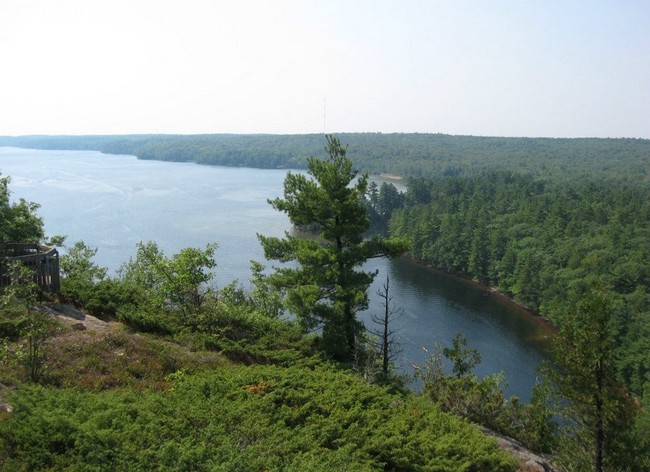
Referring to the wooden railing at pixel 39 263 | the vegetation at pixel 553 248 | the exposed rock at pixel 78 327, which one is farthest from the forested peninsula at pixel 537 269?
the wooden railing at pixel 39 263

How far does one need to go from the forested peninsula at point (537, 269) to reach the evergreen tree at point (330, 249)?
0.93 meters

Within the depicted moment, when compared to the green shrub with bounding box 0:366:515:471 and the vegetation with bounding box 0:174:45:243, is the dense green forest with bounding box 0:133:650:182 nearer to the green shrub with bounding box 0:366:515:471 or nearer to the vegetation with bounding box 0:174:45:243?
the vegetation with bounding box 0:174:45:243

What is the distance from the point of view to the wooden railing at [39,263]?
1199 cm

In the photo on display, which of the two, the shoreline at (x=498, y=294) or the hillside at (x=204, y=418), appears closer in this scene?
the hillside at (x=204, y=418)

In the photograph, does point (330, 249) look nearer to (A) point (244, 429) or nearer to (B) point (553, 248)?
(A) point (244, 429)

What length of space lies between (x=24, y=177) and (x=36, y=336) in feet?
357

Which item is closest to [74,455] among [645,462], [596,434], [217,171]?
[596,434]

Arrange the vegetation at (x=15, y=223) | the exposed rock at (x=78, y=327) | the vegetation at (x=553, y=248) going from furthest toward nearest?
1. the vegetation at (x=553, y=248)
2. the vegetation at (x=15, y=223)
3. the exposed rock at (x=78, y=327)

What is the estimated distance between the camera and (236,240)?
54.6m

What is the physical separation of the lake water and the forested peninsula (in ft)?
11.0

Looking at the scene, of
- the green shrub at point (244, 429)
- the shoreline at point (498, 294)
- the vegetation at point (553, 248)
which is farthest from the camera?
the shoreline at point (498, 294)

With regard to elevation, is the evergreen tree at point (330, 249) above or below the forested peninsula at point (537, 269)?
above

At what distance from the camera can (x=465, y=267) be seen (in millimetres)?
55438

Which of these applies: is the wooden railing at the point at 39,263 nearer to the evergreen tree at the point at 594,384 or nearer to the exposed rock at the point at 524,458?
the exposed rock at the point at 524,458
